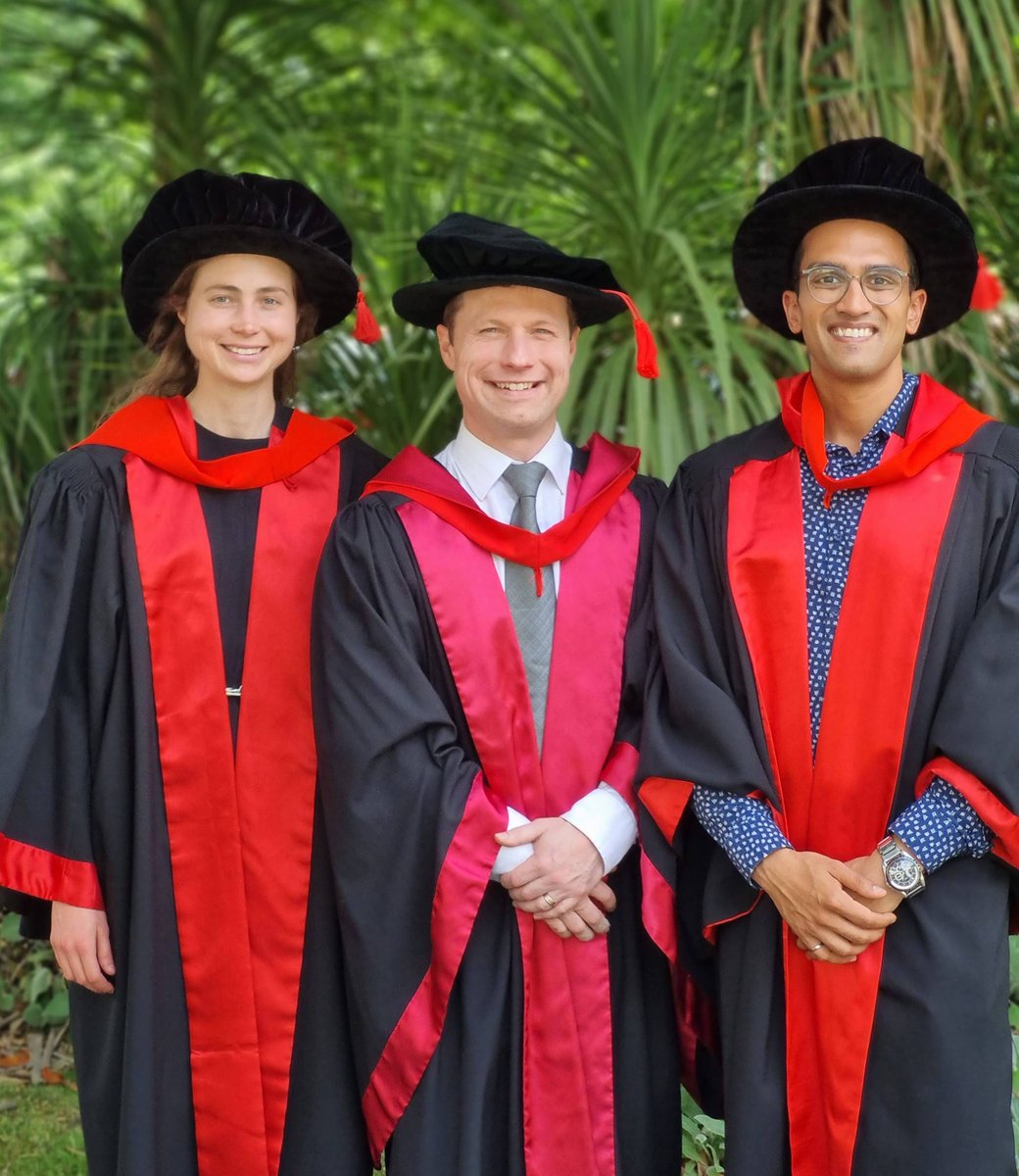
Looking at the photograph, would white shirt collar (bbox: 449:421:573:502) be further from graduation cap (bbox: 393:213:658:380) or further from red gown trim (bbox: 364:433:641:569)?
graduation cap (bbox: 393:213:658:380)

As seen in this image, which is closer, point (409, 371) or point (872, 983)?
point (872, 983)

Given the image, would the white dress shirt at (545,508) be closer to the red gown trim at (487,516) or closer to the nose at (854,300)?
the red gown trim at (487,516)

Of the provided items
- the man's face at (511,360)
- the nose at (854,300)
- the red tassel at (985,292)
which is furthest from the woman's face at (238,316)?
the red tassel at (985,292)

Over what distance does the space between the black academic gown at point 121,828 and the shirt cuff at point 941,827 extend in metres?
1.13

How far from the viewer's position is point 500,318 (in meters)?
2.82

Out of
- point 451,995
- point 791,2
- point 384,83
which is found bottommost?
point 451,995

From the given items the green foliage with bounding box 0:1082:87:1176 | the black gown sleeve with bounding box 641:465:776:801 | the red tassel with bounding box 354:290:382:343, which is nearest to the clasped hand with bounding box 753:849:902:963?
the black gown sleeve with bounding box 641:465:776:801

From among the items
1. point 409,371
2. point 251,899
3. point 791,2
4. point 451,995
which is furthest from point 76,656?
point 791,2

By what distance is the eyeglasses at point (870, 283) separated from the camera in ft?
8.59

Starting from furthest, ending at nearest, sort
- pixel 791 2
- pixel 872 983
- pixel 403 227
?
pixel 403 227
pixel 791 2
pixel 872 983

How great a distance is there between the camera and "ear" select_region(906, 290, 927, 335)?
2.71 metres

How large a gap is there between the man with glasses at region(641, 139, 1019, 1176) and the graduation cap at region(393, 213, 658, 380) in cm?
33

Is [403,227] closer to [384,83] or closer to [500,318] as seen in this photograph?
[384,83]

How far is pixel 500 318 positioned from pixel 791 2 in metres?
2.18
